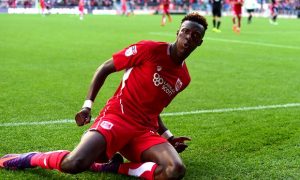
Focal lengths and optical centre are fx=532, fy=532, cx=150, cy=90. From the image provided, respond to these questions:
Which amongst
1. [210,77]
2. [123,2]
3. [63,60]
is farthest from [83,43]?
[123,2]

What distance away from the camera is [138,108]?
4270 mm

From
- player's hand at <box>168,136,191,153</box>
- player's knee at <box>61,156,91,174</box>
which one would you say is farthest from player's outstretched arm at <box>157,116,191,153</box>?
player's knee at <box>61,156,91,174</box>

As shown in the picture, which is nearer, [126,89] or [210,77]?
[126,89]

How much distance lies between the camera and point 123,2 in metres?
Result: 47.0

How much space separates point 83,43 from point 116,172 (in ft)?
43.7

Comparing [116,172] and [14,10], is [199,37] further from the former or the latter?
[14,10]

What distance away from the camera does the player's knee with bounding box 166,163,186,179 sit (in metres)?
3.91

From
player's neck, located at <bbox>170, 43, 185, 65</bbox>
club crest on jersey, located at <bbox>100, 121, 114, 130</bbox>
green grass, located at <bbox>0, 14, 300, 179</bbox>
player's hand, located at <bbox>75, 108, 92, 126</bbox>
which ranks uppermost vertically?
player's neck, located at <bbox>170, 43, 185, 65</bbox>

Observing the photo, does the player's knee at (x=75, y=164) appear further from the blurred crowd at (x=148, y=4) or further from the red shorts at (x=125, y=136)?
the blurred crowd at (x=148, y=4)

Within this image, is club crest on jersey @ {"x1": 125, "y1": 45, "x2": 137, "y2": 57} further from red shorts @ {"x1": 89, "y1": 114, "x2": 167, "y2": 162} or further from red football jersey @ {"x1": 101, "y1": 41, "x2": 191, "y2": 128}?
red shorts @ {"x1": 89, "y1": 114, "x2": 167, "y2": 162}

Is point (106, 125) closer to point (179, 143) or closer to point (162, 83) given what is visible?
point (162, 83)

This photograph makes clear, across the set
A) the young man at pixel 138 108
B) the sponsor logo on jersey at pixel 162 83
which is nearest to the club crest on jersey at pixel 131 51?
the young man at pixel 138 108

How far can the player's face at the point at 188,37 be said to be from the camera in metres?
4.17

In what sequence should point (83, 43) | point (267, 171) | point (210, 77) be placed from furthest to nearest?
point (83, 43) → point (210, 77) → point (267, 171)
